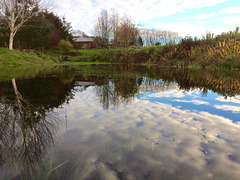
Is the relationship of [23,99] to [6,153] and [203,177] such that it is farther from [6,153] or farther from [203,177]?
[203,177]

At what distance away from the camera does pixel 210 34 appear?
22.2m

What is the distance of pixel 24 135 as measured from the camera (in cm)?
244

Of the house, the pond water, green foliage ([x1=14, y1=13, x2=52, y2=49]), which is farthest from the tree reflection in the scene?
the house

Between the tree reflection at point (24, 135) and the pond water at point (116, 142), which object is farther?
the tree reflection at point (24, 135)

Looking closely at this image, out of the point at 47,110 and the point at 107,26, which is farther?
the point at 107,26

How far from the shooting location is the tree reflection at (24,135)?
74.1 inches

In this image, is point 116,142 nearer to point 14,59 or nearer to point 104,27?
point 14,59

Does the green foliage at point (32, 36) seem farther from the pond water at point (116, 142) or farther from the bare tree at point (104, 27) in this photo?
the pond water at point (116, 142)

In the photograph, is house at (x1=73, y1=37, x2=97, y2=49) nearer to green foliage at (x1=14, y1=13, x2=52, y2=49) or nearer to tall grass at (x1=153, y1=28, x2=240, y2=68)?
green foliage at (x1=14, y1=13, x2=52, y2=49)

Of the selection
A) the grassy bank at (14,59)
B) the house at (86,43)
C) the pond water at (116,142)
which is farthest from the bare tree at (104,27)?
the pond water at (116,142)

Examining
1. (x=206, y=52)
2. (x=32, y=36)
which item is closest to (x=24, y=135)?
(x=206, y=52)

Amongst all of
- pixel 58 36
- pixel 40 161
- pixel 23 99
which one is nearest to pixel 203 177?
pixel 40 161

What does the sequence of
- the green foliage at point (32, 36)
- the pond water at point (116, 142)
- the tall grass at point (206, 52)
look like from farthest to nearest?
the green foliage at point (32, 36), the tall grass at point (206, 52), the pond water at point (116, 142)

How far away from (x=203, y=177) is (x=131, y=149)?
839mm
